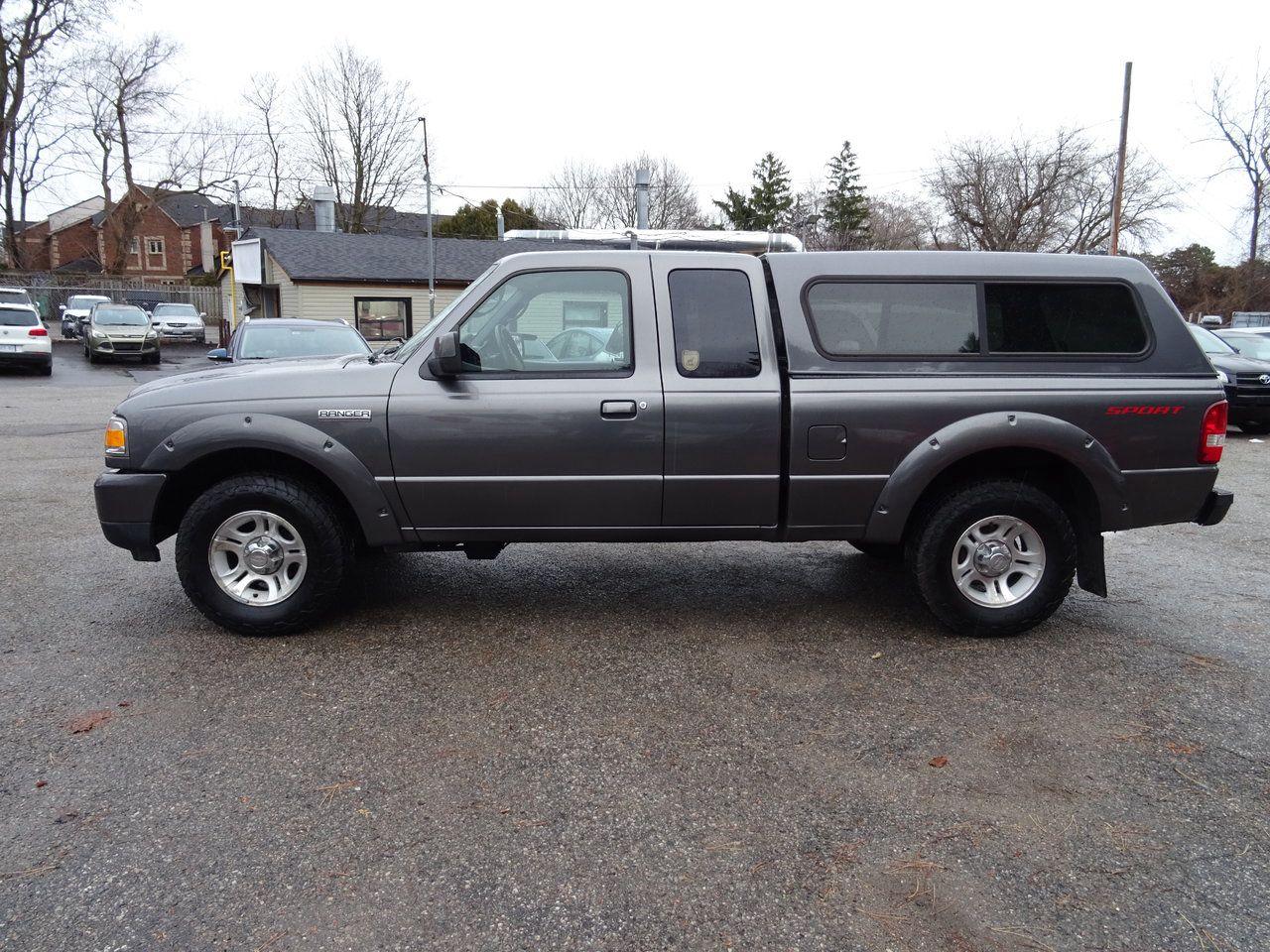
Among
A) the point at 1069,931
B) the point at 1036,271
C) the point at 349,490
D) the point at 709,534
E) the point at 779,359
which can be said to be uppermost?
the point at 1036,271

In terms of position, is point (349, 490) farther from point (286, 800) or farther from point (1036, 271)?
point (1036, 271)

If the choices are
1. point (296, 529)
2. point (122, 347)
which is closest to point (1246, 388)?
point (296, 529)

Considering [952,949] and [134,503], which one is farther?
[134,503]

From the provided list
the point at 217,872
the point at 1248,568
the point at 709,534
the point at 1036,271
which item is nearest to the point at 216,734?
the point at 217,872

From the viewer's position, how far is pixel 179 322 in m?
33.9

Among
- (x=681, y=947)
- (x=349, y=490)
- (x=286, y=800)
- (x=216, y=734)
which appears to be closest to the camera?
(x=681, y=947)

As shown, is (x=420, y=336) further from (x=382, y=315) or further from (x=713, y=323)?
(x=382, y=315)

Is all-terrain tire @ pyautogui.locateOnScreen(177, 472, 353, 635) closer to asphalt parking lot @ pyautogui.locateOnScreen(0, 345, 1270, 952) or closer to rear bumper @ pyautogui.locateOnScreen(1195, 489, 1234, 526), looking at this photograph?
asphalt parking lot @ pyautogui.locateOnScreen(0, 345, 1270, 952)

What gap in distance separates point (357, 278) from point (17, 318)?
995 cm

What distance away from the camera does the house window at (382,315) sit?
2948cm

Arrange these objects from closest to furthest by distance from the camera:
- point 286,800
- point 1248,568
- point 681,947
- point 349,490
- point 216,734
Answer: point 681,947 < point 286,800 < point 216,734 < point 349,490 < point 1248,568

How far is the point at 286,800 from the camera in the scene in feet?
9.93

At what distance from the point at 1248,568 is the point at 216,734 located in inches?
253

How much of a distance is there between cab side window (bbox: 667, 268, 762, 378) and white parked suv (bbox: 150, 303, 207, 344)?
3430cm
